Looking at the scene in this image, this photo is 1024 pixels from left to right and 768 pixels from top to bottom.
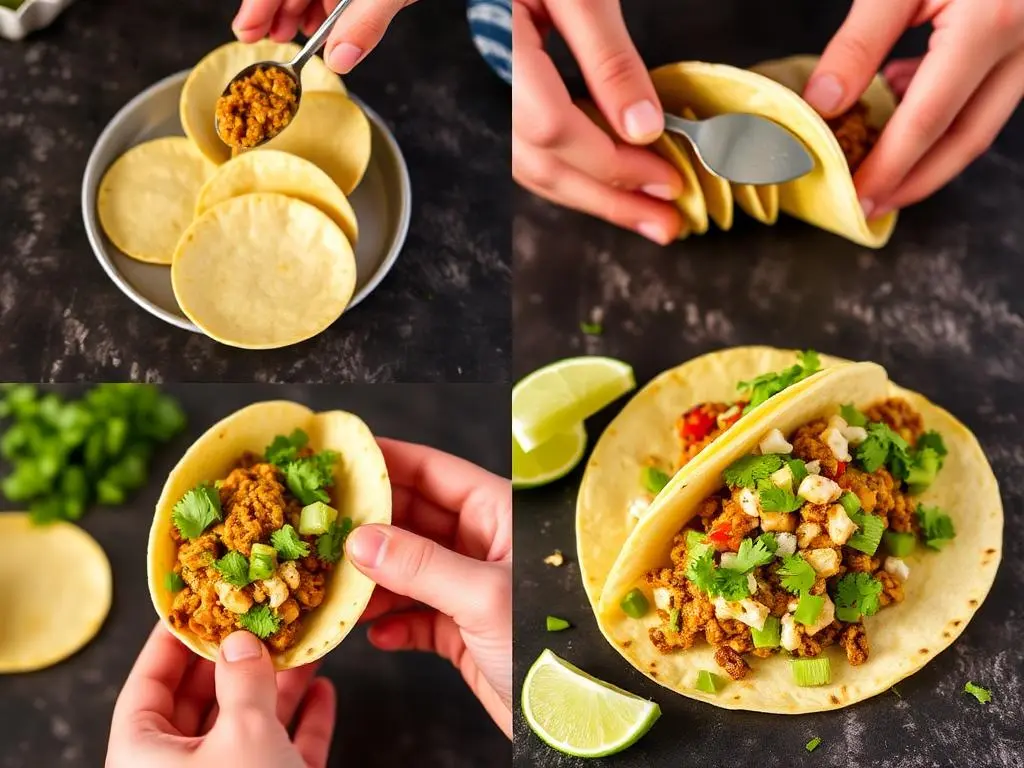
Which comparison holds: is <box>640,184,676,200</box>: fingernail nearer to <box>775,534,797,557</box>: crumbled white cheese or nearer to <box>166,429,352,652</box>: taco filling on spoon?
<box>775,534,797,557</box>: crumbled white cheese

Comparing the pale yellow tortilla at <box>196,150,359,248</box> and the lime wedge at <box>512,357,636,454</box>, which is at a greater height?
the pale yellow tortilla at <box>196,150,359,248</box>

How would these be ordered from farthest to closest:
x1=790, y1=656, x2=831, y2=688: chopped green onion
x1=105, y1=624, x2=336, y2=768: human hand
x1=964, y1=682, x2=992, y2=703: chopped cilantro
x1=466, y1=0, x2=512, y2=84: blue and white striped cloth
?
x1=466, y1=0, x2=512, y2=84: blue and white striped cloth, x1=964, y1=682, x2=992, y2=703: chopped cilantro, x1=790, y1=656, x2=831, y2=688: chopped green onion, x1=105, y1=624, x2=336, y2=768: human hand

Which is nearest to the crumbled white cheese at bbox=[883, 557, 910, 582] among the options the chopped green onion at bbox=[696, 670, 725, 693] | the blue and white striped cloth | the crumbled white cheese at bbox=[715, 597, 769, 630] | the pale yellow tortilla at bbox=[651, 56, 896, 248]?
the crumbled white cheese at bbox=[715, 597, 769, 630]

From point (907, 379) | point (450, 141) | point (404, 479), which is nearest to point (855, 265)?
point (907, 379)

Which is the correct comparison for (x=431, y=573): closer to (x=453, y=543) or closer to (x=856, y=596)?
(x=453, y=543)

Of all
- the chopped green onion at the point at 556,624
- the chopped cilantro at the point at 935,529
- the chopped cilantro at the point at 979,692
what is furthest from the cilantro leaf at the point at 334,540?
the chopped cilantro at the point at 979,692

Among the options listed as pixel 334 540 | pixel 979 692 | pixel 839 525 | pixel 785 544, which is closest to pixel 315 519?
pixel 334 540

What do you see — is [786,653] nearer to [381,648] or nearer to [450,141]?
[381,648]
